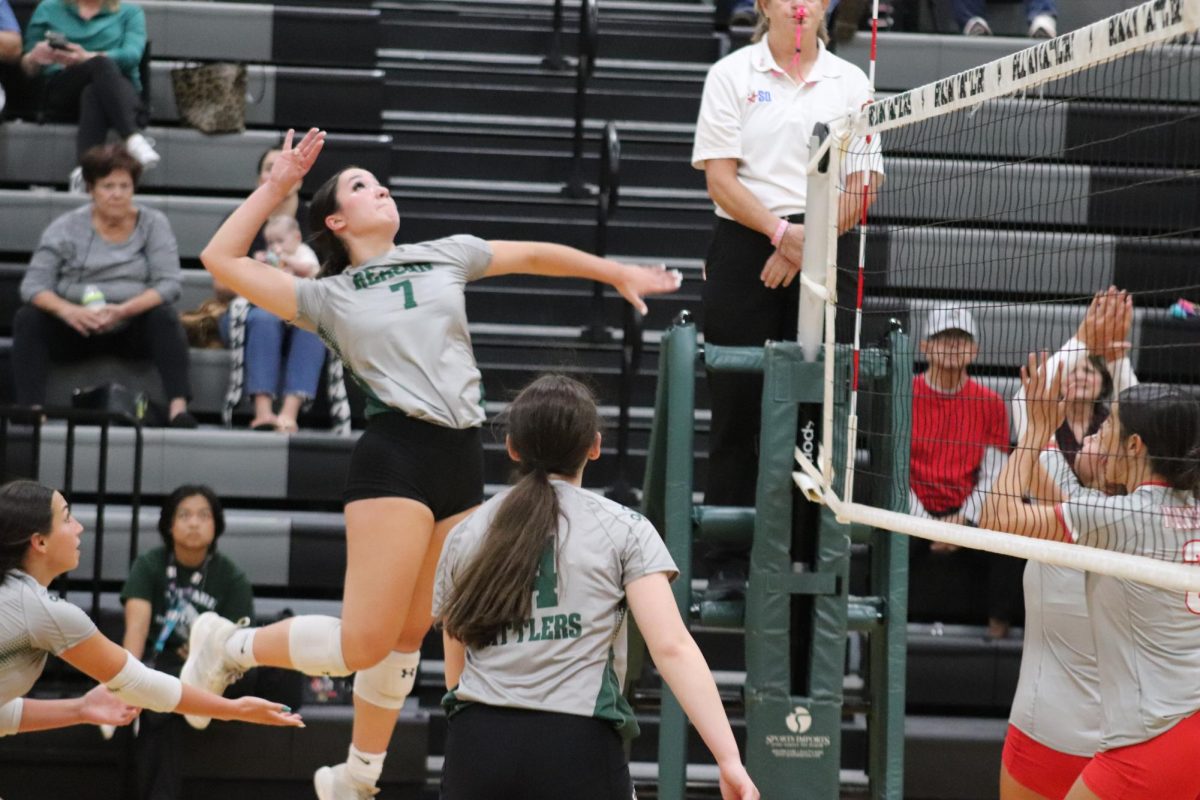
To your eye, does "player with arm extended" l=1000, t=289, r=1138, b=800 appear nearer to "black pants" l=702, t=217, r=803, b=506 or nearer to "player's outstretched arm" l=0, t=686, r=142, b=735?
"black pants" l=702, t=217, r=803, b=506

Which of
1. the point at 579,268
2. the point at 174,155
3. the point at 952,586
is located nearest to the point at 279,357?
the point at 174,155

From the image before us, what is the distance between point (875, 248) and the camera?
752cm

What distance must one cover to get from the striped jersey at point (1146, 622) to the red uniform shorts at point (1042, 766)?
0.42 m

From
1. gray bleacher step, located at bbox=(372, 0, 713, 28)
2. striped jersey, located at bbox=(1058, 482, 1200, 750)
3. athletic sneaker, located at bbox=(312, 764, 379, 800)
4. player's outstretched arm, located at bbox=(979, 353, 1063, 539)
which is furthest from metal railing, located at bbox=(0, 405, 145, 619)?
gray bleacher step, located at bbox=(372, 0, 713, 28)

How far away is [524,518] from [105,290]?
4666 mm

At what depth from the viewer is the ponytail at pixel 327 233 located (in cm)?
474

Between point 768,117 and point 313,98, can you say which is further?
point 313,98

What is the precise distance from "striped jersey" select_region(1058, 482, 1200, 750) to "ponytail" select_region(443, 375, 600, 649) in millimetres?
1297

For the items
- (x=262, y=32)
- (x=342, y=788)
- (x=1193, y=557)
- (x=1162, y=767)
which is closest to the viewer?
(x=1193, y=557)

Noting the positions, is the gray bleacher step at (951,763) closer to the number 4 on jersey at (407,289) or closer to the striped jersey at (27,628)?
the number 4 on jersey at (407,289)

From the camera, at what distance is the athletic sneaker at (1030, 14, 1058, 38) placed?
8.42 m

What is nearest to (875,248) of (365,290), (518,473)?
(365,290)

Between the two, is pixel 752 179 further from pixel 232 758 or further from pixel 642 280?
pixel 232 758

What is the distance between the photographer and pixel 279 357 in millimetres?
7336
